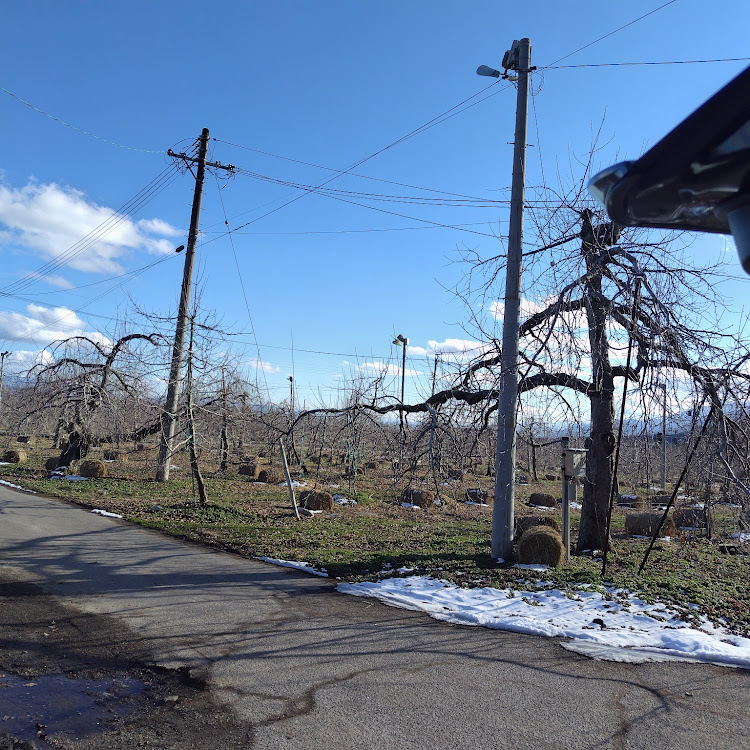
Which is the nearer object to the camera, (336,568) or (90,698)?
(90,698)

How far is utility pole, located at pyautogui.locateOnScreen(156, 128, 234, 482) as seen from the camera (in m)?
15.3

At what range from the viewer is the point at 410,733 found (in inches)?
146

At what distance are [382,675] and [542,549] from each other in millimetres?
4386

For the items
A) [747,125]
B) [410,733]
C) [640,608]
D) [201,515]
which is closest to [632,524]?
[640,608]

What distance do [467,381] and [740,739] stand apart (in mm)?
6680

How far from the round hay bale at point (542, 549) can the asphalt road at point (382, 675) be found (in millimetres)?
2670

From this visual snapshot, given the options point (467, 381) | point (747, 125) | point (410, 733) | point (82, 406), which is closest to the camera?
point (747, 125)

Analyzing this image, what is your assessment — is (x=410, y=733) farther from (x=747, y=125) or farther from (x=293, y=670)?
(x=747, y=125)

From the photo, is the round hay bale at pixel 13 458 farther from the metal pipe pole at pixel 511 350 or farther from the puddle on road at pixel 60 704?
the puddle on road at pixel 60 704

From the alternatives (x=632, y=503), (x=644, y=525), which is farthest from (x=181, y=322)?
(x=632, y=503)

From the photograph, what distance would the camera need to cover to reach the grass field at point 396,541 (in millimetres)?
7488

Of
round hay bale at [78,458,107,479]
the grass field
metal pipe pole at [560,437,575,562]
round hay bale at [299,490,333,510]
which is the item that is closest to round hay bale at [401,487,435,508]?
the grass field

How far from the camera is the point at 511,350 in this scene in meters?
8.67

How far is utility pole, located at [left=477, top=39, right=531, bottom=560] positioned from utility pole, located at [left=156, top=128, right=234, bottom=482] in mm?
8796
